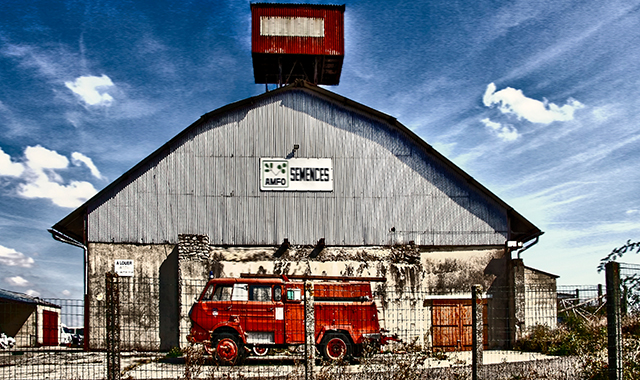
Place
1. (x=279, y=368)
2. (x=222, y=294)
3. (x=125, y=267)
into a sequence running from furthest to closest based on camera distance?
(x=125, y=267) → (x=222, y=294) → (x=279, y=368)

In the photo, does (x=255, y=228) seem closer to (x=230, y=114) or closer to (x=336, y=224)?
(x=336, y=224)

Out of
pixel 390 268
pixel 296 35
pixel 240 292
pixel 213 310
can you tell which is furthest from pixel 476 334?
pixel 296 35

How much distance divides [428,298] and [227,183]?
8443 mm

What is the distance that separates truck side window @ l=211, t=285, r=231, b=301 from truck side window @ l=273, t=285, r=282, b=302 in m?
1.20

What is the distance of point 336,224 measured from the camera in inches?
801

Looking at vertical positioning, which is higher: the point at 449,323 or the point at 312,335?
the point at 312,335

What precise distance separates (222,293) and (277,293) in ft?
4.79

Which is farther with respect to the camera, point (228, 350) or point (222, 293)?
point (222, 293)

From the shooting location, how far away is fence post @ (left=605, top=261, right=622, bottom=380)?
8531 millimetres

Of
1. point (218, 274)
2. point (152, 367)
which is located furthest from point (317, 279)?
point (152, 367)

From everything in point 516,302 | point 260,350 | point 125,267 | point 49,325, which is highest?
point 125,267

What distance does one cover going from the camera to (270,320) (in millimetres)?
14508

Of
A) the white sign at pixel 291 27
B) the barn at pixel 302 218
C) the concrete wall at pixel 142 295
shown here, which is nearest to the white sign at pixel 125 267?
the barn at pixel 302 218

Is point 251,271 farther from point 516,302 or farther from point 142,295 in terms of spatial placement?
point 516,302
